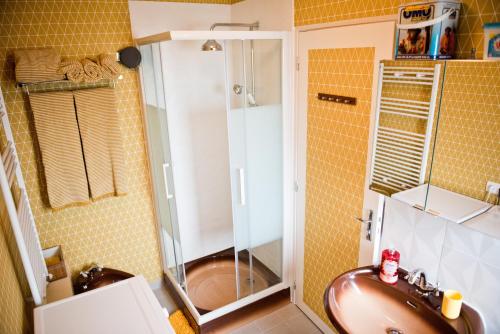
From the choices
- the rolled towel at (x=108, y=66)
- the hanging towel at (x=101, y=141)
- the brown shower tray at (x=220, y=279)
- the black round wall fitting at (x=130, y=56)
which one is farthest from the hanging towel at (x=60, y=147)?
the brown shower tray at (x=220, y=279)

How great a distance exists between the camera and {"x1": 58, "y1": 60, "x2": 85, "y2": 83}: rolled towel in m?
2.46

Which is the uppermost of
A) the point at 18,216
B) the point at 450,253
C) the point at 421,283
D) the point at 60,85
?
the point at 60,85

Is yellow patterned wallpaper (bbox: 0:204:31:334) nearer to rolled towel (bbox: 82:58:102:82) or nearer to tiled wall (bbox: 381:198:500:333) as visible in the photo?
rolled towel (bbox: 82:58:102:82)

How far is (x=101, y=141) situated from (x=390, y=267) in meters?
2.18

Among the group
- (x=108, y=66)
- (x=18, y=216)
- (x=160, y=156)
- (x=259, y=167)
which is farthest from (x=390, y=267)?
(x=108, y=66)

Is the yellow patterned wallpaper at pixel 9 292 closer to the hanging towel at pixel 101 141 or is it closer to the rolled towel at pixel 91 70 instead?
the hanging towel at pixel 101 141

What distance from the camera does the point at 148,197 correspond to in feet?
10.3

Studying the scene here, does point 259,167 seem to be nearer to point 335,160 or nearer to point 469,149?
point 335,160

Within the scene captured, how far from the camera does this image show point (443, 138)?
1717 mm

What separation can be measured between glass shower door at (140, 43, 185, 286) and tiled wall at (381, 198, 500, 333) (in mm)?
1570

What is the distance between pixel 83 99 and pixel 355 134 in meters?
1.93

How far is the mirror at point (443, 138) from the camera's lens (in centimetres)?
153

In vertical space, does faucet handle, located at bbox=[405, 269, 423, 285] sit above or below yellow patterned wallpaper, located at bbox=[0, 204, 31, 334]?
below

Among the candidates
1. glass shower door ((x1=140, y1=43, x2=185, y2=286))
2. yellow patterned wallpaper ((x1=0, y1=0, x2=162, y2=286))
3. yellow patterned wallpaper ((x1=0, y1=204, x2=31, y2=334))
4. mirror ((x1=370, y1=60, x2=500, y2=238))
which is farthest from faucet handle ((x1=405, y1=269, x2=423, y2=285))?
yellow patterned wallpaper ((x1=0, y1=0, x2=162, y2=286))
